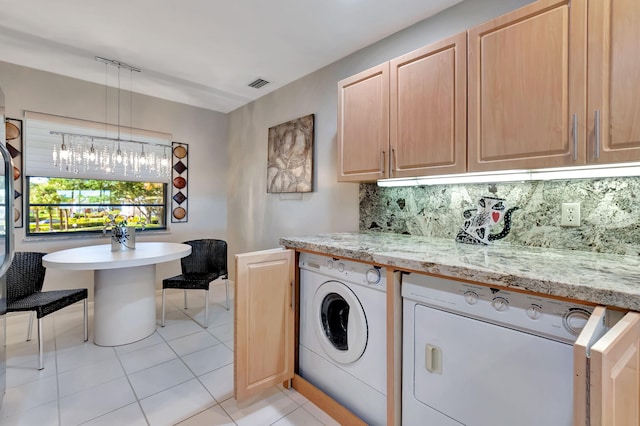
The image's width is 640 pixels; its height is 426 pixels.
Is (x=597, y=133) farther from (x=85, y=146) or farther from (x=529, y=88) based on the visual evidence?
(x=85, y=146)

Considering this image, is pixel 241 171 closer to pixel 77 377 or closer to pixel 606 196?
pixel 77 377

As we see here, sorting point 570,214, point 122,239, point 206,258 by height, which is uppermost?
point 570,214

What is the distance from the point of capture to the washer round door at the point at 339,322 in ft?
4.96

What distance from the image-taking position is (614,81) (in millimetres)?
1102

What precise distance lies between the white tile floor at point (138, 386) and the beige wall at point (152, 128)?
34.8 inches

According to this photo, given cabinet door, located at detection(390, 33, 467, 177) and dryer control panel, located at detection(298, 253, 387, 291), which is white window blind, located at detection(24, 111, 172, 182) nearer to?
dryer control panel, located at detection(298, 253, 387, 291)

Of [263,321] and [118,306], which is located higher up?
[263,321]

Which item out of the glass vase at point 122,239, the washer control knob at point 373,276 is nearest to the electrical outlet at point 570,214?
the washer control knob at point 373,276

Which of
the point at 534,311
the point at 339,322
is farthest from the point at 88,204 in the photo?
the point at 534,311

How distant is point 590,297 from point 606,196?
0.84m

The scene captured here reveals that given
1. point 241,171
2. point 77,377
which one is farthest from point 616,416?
point 241,171

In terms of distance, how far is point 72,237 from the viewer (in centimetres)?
312

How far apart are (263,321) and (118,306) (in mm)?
1506

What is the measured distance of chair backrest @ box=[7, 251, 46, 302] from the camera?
229 cm
